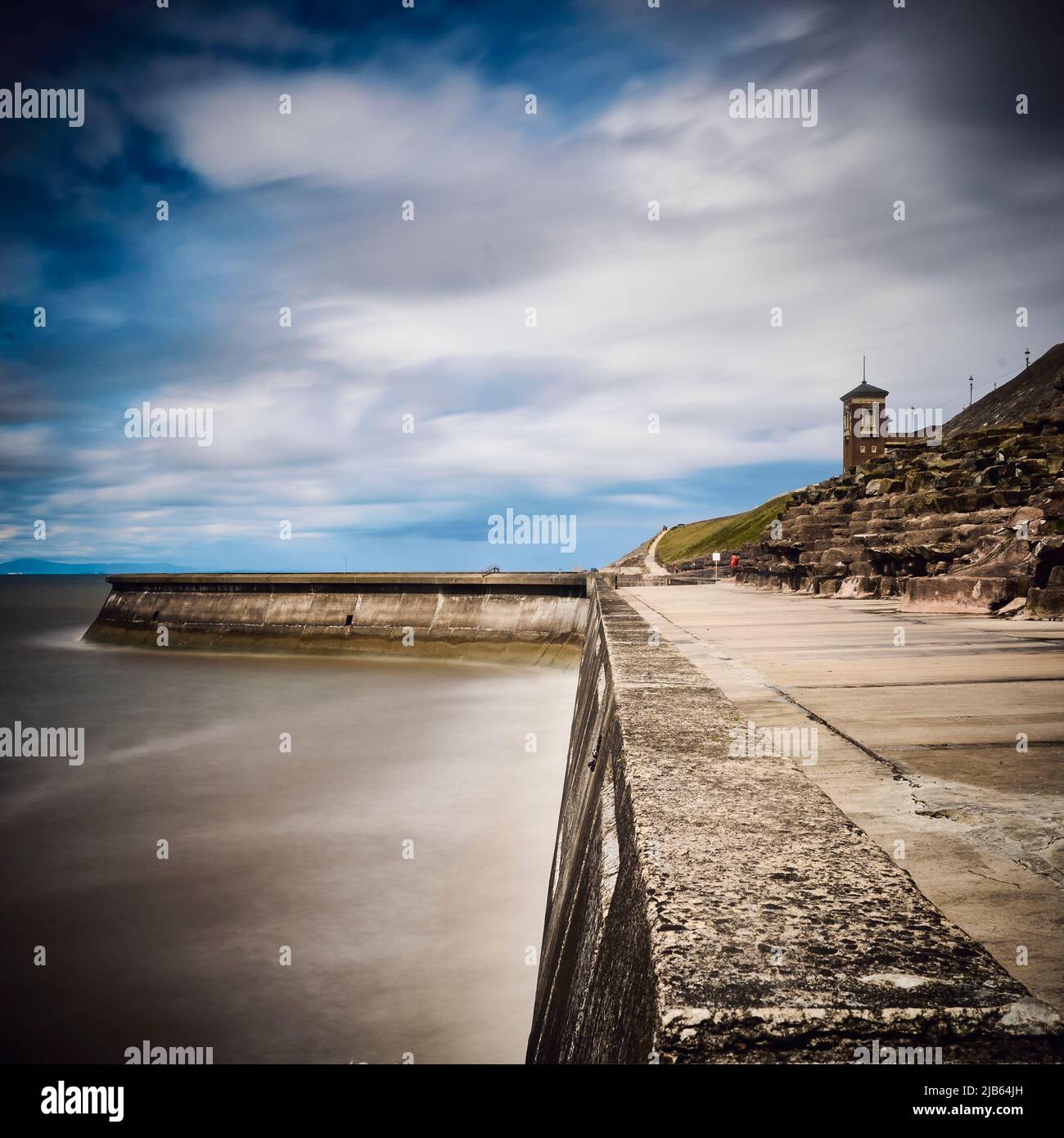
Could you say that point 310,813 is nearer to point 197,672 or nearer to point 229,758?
point 229,758

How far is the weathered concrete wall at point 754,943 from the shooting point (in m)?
1.08

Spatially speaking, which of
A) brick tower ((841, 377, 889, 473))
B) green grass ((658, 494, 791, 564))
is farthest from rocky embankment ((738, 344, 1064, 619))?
brick tower ((841, 377, 889, 473))

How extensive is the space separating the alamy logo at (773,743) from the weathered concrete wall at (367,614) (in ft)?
79.6

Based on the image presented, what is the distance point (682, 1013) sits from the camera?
112 cm

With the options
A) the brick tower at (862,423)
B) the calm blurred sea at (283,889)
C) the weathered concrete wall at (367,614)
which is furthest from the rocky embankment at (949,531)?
the brick tower at (862,423)

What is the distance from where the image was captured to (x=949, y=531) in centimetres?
1418

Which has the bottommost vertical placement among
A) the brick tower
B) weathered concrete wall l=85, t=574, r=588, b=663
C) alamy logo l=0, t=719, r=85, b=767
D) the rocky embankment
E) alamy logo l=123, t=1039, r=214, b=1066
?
alamy logo l=0, t=719, r=85, b=767

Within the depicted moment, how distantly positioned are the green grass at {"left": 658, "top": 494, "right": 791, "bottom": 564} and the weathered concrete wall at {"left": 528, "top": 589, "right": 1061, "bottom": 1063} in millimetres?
64677

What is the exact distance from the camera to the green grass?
73.2 metres

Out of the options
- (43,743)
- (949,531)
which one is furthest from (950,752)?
(43,743)

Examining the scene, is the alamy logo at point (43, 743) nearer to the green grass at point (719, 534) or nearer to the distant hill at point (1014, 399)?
the green grass at point (719, 534)

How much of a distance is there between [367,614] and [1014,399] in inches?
3703

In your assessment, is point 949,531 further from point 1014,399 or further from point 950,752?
point 1014,399
